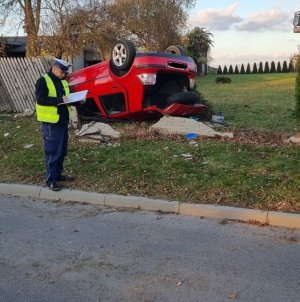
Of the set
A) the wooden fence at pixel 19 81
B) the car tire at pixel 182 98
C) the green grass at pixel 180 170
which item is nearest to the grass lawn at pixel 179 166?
the green grass at pixel 180 170

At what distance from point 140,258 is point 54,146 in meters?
3.04

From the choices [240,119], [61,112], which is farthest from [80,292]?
[240,119]

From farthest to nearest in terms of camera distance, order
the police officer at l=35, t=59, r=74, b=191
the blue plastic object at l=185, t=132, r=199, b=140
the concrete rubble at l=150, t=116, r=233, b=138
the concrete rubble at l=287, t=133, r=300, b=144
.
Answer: the concrete rubble at l=150, t=116, r=233, b=138 < the blue plastic object at l=185, t=132, r=199, b=140 < the concrete rubble at l=287, t=133, r=300, b=144 < the police officer at l=35, t=59, r=74, b=191

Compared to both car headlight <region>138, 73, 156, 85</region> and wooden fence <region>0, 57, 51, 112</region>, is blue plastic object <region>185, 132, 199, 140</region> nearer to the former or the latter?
car headlight <region>138, 73, 156, 85</region>

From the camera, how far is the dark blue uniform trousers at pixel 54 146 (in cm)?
754

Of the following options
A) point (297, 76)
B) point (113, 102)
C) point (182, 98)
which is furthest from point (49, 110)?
point (297, 76)

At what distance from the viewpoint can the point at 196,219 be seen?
6465mm

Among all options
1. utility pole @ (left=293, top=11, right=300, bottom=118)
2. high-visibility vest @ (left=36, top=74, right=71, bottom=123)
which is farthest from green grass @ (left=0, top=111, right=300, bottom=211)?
utility pole @ (left=293, top=11, right=300, bottom=118)

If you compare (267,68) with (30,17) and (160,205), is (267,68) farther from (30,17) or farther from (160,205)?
(160,205)

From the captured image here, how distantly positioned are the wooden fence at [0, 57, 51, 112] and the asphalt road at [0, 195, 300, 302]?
861 centimetres

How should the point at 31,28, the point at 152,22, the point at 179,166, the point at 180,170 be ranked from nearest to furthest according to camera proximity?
the point at 180,170 → the point at 179,166 → the point at 31,28 → the point at 152,22

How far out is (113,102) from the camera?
11609 millimetres

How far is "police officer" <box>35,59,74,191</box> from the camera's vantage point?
24.1ft

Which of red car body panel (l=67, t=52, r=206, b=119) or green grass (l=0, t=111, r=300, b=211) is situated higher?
red car body panel (l=67, t=52, r=206, b=119)
